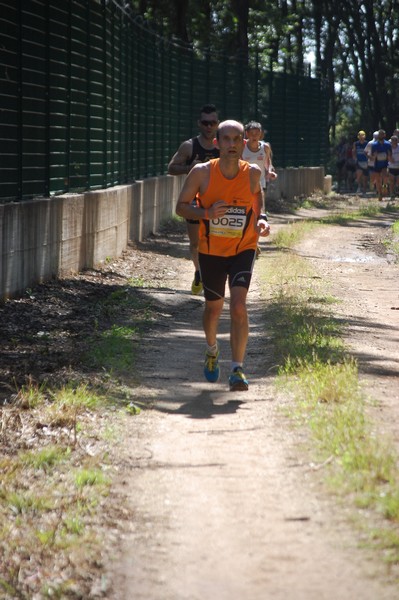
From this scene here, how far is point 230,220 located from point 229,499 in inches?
110

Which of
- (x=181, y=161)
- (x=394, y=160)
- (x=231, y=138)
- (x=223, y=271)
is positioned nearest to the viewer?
(x=231, y=138)

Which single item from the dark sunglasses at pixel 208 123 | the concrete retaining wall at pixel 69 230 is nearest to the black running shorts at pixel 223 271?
the concrete retaining wall at pixel 69 230

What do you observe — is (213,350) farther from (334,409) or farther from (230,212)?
(334,409)

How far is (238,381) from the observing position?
8172 millimetres

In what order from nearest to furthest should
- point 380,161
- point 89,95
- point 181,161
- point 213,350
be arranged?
1. point 213,350
2. point 181,161
3. point 89,95
4. point 380,161

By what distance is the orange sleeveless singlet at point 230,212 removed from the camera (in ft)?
26.6

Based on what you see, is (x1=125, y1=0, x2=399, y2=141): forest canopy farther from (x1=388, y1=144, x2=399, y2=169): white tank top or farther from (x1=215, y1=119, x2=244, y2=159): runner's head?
(x1=215, y1=119, x2=244, y2=159): runner's head

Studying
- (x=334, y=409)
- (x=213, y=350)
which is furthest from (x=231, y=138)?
(x=334, y=409)

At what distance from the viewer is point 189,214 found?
8.06 meters

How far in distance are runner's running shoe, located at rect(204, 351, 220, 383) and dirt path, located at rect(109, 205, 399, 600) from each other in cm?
6

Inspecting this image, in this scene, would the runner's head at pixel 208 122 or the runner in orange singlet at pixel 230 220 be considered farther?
the runner's head at pixel 208 122

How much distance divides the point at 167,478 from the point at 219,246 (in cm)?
247

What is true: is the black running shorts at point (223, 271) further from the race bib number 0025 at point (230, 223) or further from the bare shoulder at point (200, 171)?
the bare shoulder at point (200, 171)

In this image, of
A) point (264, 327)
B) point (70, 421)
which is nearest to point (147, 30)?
point (264, 327)
